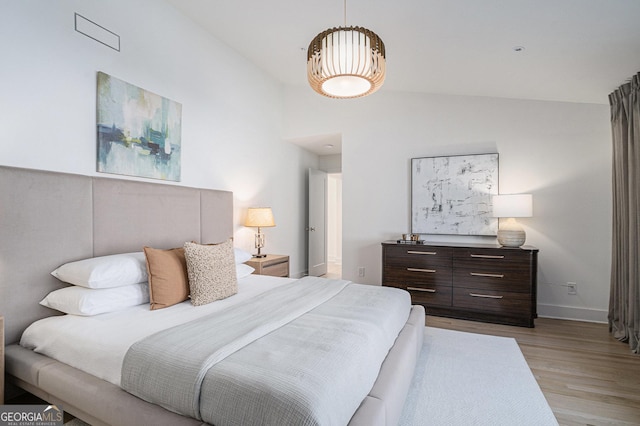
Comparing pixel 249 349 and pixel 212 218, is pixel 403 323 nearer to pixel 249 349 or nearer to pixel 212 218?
pixel 249 349

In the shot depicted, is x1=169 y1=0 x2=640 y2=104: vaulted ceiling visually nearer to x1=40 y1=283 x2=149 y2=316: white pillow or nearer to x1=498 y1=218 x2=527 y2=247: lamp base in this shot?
x1=498 y1=218 x2=527 y2=247: lamp base

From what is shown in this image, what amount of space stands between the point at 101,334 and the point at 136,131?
1.68 m

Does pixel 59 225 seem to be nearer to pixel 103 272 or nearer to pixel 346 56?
pixel 103 272

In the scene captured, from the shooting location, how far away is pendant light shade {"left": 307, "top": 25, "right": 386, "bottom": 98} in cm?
179

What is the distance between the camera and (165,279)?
2084mm

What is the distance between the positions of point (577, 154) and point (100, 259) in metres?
4.43

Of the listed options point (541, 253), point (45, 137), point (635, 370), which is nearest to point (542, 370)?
point (635, 370)

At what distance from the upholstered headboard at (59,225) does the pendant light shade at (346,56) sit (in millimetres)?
1671

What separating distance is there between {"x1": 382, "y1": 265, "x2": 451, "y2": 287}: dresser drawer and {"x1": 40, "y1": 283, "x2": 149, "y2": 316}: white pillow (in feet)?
8.60

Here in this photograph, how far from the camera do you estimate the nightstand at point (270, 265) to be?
3.53 meters

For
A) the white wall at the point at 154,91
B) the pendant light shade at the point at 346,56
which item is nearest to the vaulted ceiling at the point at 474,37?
the white wall at the point at 154,91

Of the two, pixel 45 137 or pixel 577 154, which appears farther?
pixel 577 154

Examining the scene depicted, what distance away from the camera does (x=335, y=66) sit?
1.82 metres

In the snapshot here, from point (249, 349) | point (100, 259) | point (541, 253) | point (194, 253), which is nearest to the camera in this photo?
point (249, 349)
